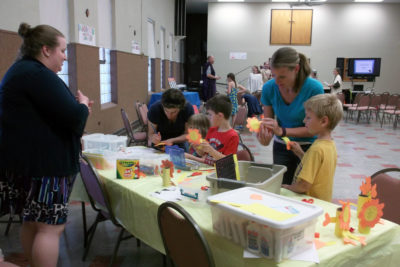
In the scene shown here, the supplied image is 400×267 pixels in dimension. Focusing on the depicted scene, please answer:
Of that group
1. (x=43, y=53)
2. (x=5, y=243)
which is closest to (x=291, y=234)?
(x=43, y=53)

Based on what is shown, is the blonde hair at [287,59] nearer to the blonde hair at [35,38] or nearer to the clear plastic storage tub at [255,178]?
the clear plastic storage tub at [255,178]

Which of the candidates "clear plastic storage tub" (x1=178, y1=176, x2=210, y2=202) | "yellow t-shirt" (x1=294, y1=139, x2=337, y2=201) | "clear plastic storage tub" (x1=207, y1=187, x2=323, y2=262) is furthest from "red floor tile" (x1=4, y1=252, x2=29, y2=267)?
"yellow t-shirt" (x1=294, y1=139, x2=337, y2=201)

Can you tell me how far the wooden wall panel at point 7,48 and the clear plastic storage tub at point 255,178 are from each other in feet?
8.59

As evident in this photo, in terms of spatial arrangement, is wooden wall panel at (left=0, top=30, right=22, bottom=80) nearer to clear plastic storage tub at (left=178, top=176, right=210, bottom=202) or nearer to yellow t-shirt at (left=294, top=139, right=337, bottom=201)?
clear plastic storage tub at (left=178, top=176, right=210, bottom=202)

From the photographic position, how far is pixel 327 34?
14.2m

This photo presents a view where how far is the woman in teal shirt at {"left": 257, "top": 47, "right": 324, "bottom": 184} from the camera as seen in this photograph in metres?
1.98

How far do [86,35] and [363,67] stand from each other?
11823 mm

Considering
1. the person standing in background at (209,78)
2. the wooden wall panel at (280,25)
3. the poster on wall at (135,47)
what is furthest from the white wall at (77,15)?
the wooden wall panel at (280,25)

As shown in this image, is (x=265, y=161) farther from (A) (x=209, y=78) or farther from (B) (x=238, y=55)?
(B) (x=238, y=55)

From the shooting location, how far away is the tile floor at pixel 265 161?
2402 millimetres

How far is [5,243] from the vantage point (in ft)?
8.46

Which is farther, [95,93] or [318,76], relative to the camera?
[318,76]

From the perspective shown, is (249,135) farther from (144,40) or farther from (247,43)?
(247,43)

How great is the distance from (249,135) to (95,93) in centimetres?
388
